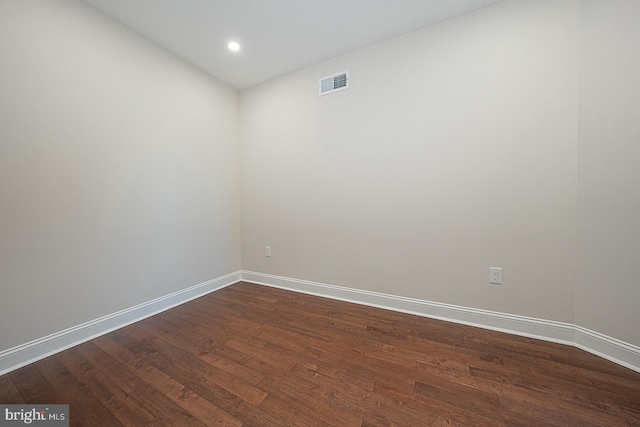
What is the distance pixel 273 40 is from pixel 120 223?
2.21 metres

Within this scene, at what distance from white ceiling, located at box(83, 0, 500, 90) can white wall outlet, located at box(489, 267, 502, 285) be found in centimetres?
213

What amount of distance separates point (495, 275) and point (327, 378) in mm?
1554

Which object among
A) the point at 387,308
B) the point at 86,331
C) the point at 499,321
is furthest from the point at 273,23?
the point at 499,321

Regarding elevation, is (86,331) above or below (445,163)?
below

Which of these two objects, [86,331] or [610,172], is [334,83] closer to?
[610,172]

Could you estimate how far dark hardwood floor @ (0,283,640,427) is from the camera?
1.07 metres

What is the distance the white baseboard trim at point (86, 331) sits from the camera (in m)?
1.42

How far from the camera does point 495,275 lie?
70.6 inches

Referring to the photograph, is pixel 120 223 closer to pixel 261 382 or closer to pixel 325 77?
pixel 261 382

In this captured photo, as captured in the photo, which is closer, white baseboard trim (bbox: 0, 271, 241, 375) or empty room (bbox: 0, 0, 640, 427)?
empty room (bbox: 0, 0, 640, 427)

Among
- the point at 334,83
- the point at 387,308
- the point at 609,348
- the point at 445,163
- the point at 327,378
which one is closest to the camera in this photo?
the point at 327,378

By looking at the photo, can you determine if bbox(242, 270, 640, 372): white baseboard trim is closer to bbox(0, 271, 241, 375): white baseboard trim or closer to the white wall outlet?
the white wall outlet

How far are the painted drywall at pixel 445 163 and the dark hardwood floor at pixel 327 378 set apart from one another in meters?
0.43

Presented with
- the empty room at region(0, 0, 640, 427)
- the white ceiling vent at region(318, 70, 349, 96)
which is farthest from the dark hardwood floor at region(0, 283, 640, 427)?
the white ceiling vent at region(318, 70, 349, 96)
